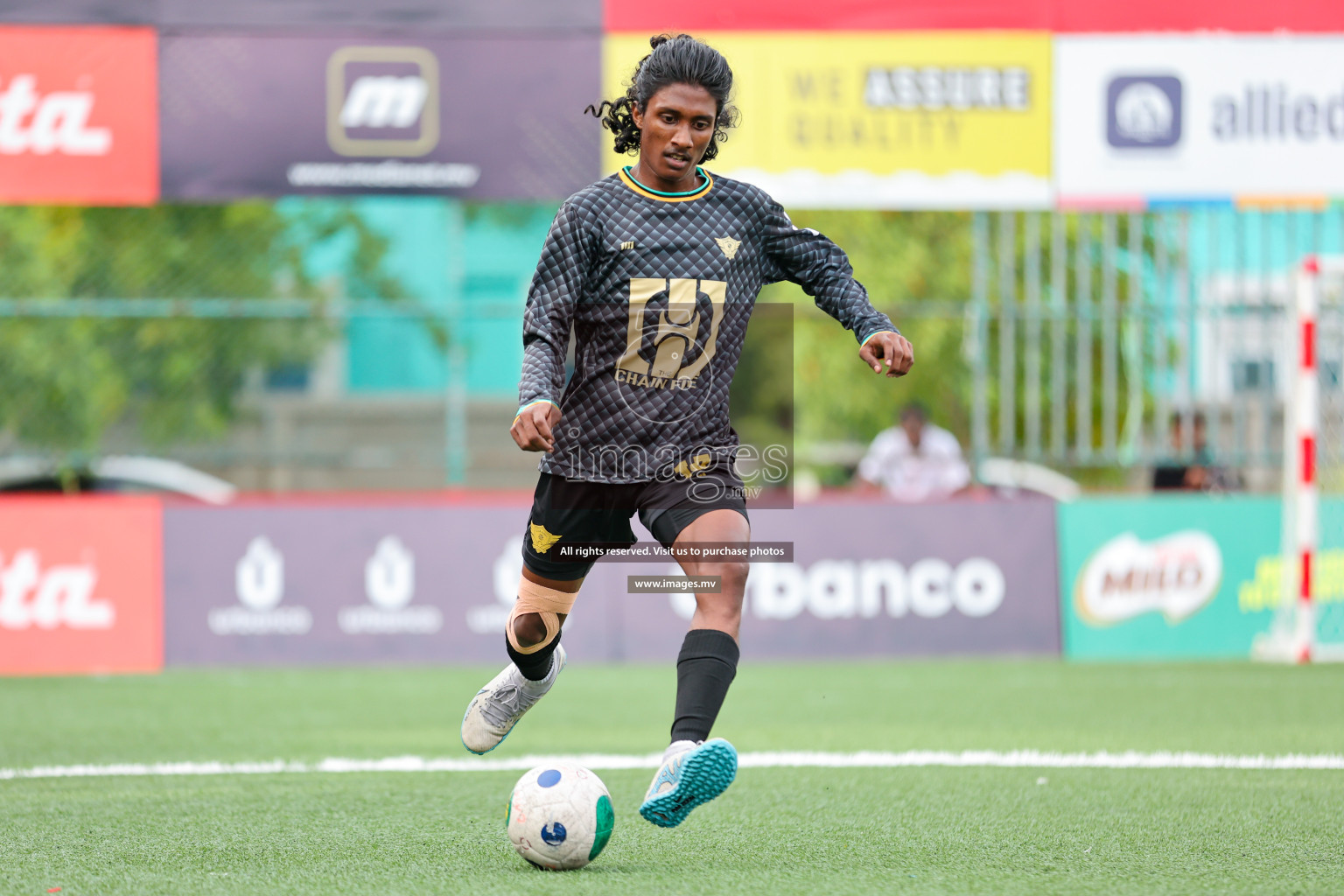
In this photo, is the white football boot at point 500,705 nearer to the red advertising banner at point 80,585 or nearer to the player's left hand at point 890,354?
the player's left hand at point 890,354

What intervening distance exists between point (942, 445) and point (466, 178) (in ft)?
14.5

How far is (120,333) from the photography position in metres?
15.9

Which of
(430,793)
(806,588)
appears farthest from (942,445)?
(430,793)

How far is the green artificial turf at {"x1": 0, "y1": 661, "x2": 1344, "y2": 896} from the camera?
13.7 feet

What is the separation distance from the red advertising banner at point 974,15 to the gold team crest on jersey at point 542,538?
627cm

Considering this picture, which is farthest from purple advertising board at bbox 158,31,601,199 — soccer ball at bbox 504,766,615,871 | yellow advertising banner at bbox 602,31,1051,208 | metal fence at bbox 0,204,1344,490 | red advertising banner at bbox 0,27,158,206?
soccer ball at bbox 504,766,615,871

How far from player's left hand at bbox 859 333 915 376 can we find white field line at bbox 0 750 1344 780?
2236 mm

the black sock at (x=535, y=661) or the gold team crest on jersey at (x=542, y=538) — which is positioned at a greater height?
the gold team crest on jersey at (x=542, y=538)

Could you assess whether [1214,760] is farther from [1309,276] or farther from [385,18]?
[385,18]

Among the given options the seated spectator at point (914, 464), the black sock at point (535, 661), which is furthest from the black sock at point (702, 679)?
the seated spectator at point (914, 464)

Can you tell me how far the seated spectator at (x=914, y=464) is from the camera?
1264 centimetres

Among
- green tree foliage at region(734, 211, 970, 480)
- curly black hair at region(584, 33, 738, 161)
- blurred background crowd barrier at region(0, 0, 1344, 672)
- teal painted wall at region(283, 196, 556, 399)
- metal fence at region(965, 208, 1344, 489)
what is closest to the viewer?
curly black hair at region(584, 33, 738, 161)

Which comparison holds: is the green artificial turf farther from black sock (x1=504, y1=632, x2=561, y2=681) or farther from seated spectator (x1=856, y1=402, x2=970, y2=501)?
seated spectator (x1=856, y1=402, x2=970, y2=501)

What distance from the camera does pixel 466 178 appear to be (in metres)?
10.4
